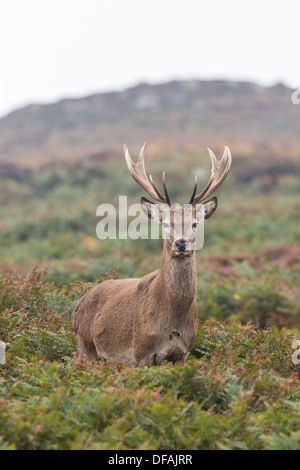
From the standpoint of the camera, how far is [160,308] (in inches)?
263

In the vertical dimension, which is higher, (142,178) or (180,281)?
(142,178)

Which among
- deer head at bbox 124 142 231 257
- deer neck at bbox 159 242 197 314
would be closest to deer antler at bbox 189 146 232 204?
deer head at bbox 124 142 231 257

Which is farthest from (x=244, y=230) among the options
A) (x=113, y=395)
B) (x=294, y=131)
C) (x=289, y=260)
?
(x=294, y=131)

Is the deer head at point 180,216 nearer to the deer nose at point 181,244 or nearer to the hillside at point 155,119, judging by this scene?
the deer nose at point 181,244

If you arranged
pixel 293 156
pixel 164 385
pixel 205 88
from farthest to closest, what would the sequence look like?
1. pixel 205 88
2. pixel 293 156
3. pixel 164 385

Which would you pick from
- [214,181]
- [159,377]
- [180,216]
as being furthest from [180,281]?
[214,181]

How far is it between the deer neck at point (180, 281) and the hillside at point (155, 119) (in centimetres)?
4674

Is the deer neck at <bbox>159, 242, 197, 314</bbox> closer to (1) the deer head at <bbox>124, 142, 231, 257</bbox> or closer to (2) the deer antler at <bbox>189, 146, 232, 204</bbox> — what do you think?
(1) the deer head at <bbox>124, 142, 231, 257</bbox>

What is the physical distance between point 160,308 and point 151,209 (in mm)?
1073

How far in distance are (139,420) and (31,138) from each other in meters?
59.8

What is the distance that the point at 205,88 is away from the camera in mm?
74938

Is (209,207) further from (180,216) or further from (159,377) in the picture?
(159,377)

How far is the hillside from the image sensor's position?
2275 inches
